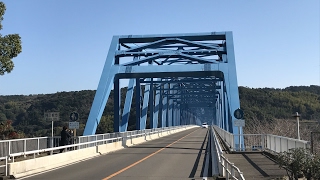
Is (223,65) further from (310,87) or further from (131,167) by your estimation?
(310,87)

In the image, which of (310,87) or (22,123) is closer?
(22,123)

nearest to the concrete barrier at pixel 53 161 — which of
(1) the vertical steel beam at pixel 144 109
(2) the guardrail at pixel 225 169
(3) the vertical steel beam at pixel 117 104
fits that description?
(2) the guardrail at pixel 225 169

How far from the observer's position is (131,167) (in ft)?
51.0

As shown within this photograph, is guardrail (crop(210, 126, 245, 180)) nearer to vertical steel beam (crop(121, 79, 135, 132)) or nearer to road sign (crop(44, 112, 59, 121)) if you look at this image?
road sign (crop(44, 112, 59, 121))

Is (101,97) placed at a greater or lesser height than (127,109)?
greater

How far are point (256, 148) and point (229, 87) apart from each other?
31.5 ft

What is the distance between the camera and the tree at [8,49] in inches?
683

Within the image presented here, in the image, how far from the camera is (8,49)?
1750 cm

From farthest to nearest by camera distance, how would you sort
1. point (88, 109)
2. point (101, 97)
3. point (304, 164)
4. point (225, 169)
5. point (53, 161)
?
point (88, 109)
point (101, 97)
point (53, 161)
point (225, 169)
point (304, 164)

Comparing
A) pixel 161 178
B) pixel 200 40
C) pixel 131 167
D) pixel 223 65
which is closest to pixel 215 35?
pixel 200 40

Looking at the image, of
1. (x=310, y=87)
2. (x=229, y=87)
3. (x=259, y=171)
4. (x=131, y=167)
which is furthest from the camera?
(x=310, y=87)

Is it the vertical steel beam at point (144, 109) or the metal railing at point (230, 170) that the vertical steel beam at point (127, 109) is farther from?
the metal railing at point (230, 170)

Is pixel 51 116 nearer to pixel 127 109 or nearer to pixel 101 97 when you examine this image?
pixel 101 97

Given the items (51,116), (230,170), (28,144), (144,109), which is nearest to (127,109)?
(144,109)
